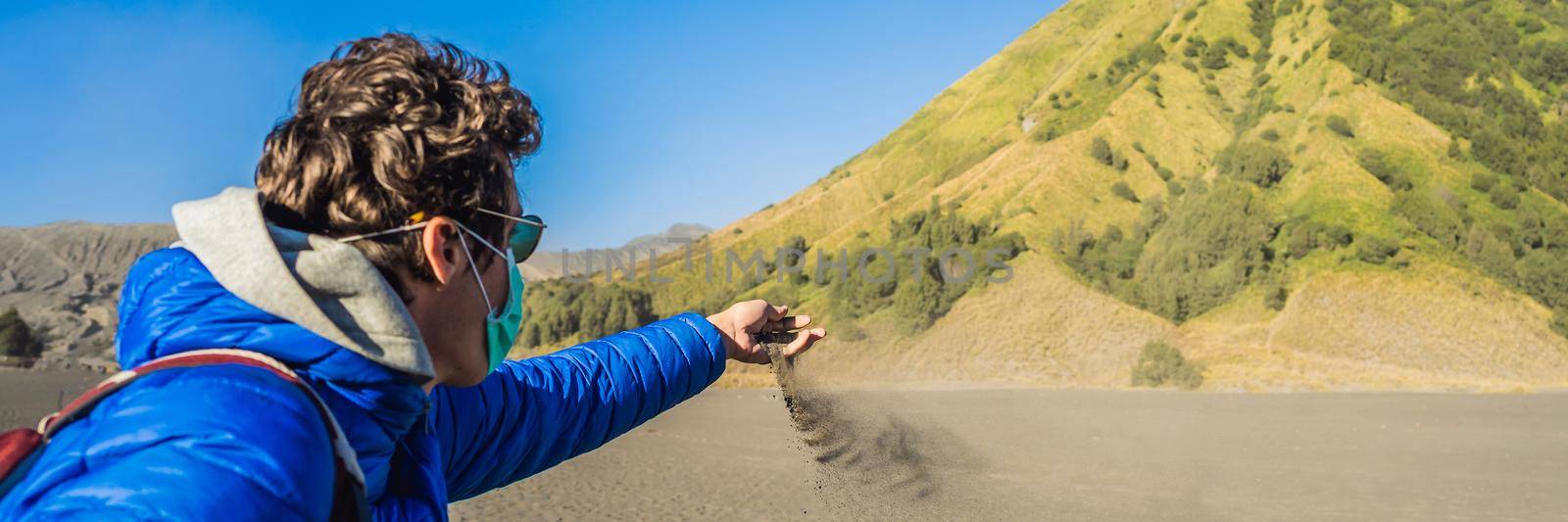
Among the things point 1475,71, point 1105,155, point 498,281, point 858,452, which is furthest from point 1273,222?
point 498,281

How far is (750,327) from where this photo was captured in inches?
103

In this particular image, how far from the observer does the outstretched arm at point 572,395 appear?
1978 millimetres

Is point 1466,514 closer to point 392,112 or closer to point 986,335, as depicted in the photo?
point 392,112

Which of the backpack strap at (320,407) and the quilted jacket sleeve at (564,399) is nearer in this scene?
the backpack strap at (320,407)

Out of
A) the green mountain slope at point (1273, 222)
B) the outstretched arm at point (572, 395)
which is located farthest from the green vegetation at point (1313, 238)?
the outstretched arm at point (572, 395)

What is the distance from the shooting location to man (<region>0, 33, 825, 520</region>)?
90cm

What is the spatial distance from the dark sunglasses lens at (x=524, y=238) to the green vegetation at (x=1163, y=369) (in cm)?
2337

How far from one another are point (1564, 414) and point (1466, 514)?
9.11 meters

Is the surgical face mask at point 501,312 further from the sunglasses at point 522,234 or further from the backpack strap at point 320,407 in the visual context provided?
the backpack strap at point 320,407

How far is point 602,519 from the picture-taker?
35.5ft

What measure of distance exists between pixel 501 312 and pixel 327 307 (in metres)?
0.38

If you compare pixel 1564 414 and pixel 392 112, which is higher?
pixel 392 112

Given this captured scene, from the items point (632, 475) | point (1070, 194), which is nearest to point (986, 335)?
point (1070, 194)

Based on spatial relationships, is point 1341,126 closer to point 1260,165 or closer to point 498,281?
point 1260,165
